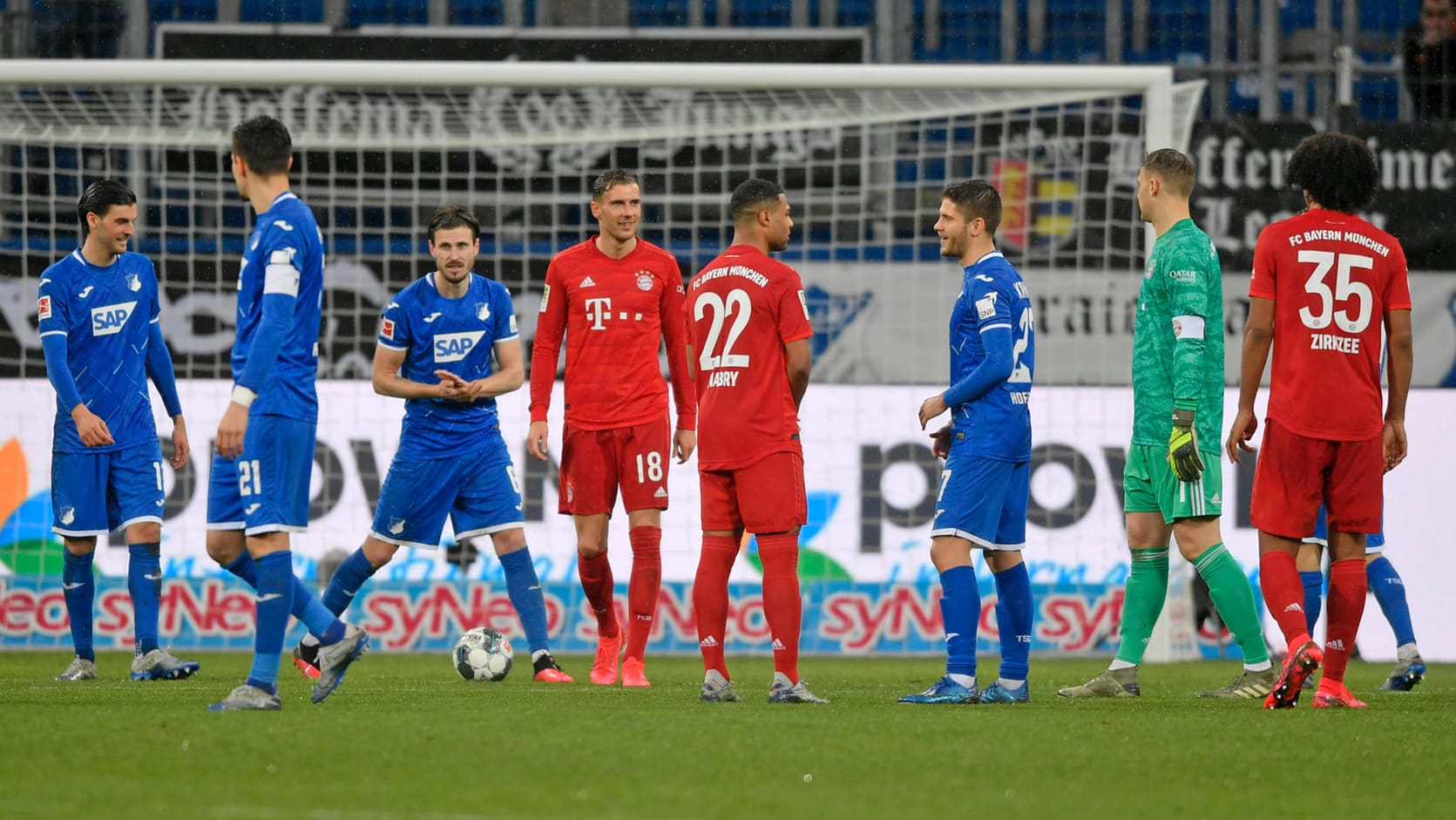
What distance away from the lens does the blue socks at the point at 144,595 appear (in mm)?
7820

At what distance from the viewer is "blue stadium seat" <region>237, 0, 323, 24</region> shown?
15125mm

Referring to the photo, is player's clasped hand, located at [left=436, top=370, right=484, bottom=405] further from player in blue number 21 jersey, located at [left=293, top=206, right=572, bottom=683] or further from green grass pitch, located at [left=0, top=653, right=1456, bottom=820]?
green grass pitch, located at [left=0, top=653, right=1456, bottom=820]

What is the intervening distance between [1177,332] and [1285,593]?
1.04 m

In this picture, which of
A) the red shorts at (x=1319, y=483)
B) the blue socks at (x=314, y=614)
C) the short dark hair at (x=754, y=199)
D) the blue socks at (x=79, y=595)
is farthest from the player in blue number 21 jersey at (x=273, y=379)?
the red shorts at (x=1319, y=483)

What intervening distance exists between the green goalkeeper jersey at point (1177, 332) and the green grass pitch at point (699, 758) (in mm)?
1068

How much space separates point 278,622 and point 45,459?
6.14 metres

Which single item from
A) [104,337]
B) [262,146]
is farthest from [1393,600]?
[104,337]

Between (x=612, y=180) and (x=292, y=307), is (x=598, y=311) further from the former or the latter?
(x=292, y=307)

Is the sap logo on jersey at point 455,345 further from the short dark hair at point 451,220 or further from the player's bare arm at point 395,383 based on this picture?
the short dark hair at point 451,220

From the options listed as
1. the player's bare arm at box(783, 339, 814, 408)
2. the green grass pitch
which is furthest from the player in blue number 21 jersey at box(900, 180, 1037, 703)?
the player's bare arm at box(783, 339, 814, 408)

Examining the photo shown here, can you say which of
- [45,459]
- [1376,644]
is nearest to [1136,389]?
[1376,644]

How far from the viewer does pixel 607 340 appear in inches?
302

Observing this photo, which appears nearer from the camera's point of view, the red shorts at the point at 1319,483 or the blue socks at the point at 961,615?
the red shorts at the point at 1319,483

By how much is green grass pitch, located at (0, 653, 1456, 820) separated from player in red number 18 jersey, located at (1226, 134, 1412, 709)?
0.48m
